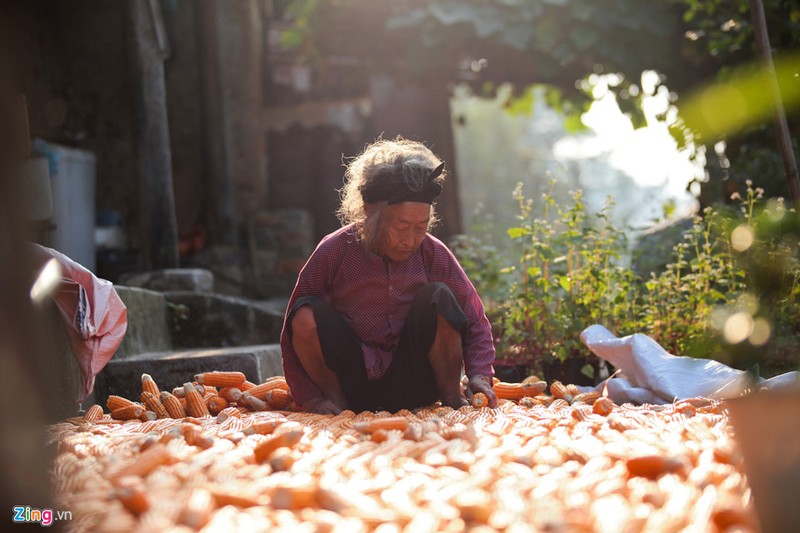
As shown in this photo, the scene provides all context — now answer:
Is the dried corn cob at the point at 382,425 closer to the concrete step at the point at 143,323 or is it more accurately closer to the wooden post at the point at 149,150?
the concrete step at the point at 143,323

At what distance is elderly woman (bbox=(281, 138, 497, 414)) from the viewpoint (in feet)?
11.7

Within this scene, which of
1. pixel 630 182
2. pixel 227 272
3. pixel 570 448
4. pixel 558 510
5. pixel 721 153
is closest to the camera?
pixel 558 510

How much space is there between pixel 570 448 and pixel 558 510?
655 mm

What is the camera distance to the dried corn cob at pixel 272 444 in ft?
7.74

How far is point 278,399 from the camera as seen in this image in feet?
12.8

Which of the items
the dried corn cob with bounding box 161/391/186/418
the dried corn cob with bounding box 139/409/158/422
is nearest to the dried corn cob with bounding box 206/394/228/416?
the dried corn cob with bounding box 161/391/186/418

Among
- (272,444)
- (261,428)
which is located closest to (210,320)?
(261,428)

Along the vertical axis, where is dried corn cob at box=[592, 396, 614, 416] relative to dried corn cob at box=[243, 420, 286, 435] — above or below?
below

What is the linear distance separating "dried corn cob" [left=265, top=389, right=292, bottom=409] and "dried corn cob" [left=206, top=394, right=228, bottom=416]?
189 millimetres

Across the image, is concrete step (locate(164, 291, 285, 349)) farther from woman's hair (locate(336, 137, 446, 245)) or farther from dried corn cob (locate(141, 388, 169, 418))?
woman's hair (locate(336, 137, 446, 245))

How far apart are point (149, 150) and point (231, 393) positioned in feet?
9.48

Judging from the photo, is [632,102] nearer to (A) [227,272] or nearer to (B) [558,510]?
(A) [227,272]

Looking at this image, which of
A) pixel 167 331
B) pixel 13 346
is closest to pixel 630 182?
pixel 167 331

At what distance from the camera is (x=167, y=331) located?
5.56 metres
